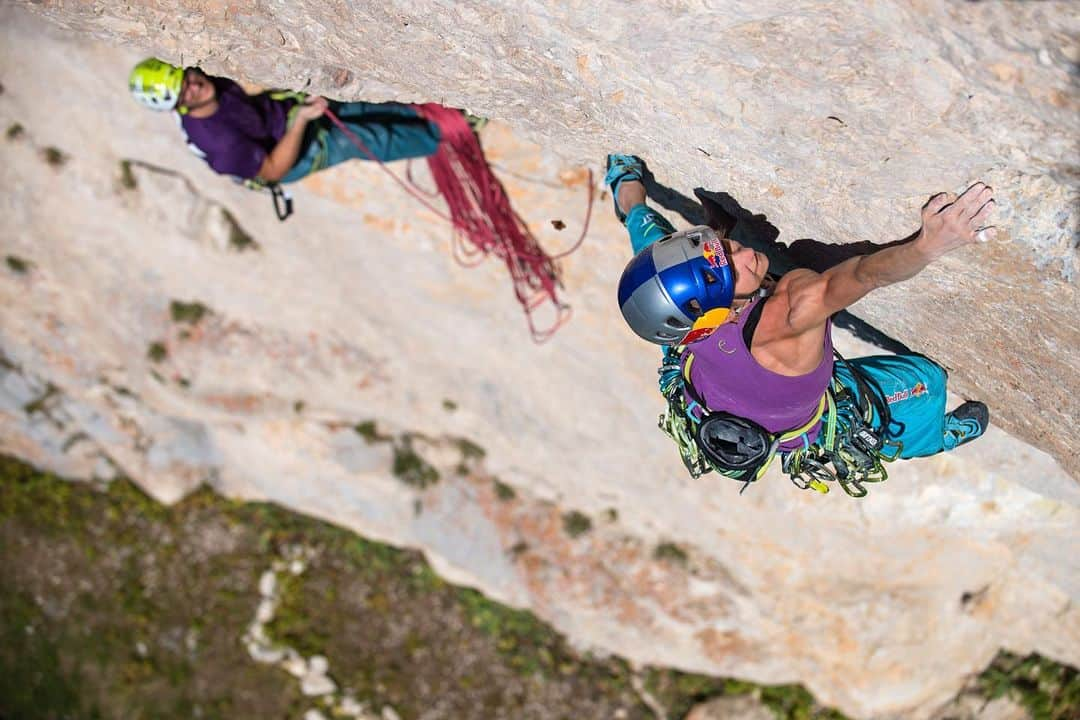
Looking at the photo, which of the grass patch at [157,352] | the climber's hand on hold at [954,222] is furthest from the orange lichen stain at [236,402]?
the climber's hand on hold at [954,222]

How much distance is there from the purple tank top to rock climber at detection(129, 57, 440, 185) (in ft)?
8.23

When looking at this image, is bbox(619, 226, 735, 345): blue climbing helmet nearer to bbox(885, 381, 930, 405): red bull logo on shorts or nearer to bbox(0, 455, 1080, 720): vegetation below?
bbox(885, 381, 930, 405): red bull logo on shorts

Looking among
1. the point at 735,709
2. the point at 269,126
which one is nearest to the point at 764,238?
the point at 269,126

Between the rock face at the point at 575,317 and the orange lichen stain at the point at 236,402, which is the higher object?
the rock face at the point at 575,317

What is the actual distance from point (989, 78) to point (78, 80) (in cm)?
570

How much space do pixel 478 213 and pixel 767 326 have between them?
8.14 feet

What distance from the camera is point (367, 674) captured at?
842cm

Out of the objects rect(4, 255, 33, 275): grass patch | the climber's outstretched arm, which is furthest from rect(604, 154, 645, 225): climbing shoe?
rect(4, 255, 33, 275): grass patch

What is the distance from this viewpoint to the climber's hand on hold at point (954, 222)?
2803 millimetres

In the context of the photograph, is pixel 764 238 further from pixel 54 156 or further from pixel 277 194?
pixel 54 156

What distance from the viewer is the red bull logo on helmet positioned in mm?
3207

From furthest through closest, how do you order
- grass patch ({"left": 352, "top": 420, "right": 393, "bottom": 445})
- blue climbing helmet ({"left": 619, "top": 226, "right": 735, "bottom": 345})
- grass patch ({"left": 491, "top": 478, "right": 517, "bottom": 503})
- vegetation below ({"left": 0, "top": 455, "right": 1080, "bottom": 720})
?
vegetation below ({"left": 0, "top": 455, "right": 1080, "bottom": 720}) < grass patch ({"left": 352, "top": 420, "right": 393, "bottom": 445}) < grass patch ({"left": 491, "top": 478, "right": 517, "bottom": 503}) < blue climbing helmet ({"left": 619, "top": 226, "right": 735, "bottom": 345})

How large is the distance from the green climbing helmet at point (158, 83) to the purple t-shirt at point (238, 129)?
130mm

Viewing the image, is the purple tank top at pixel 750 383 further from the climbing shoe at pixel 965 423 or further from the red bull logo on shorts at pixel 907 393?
the climbing shoe at pixel 965 423
